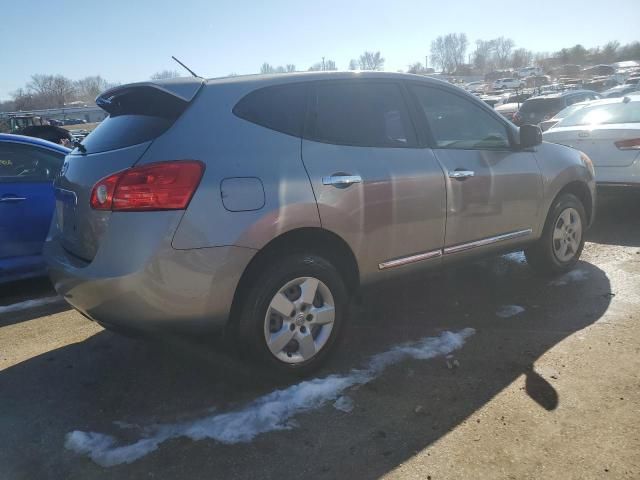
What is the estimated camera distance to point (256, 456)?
256cm

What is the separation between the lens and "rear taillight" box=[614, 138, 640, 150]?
6559 mm

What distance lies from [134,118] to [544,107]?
1502 centimetres

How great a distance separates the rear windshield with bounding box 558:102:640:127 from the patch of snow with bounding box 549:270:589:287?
118 inches

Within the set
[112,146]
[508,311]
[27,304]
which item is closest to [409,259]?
[508,311]

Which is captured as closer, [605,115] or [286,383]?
[286,383]

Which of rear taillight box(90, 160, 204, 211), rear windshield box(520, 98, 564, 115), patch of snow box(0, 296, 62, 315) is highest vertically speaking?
rear taillight box(90, 160, 204, 211)

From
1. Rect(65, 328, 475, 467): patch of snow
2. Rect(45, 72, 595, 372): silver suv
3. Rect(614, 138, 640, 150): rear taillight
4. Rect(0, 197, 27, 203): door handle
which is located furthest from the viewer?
Rect(614, 138, 640, 150): rear taillight

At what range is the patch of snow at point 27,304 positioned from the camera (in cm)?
482

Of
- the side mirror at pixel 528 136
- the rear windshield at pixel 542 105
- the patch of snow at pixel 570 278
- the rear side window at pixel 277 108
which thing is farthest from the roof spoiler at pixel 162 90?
the rear windshield at pixel 542 105

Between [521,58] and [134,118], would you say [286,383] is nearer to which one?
[134,118]

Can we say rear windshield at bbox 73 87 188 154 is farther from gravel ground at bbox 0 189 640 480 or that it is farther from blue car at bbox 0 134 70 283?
blue car at bbox 0 134 70 283

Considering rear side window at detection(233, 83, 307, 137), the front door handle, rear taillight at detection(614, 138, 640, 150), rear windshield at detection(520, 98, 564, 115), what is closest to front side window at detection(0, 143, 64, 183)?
the front door handle

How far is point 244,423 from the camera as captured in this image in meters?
2.82

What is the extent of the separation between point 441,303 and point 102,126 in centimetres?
285
